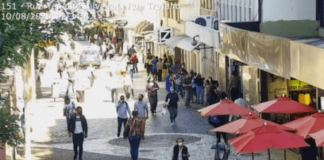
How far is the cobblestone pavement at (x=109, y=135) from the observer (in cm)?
2420

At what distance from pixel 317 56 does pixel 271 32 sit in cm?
967

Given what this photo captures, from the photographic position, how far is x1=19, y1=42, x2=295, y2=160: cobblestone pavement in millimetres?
24200

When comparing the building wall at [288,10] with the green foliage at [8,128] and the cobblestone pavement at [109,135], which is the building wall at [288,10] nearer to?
the cobblestone pavement at [109,135]

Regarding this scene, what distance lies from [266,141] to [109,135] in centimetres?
1224

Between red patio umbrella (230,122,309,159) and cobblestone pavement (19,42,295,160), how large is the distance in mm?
6511

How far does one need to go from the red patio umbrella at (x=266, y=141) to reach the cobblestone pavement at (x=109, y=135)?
651 cm

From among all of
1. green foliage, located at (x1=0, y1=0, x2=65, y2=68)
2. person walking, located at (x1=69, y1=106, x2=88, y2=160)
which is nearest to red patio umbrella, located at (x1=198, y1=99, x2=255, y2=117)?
person walking, located at (x1=69, y1=106, x2=88, y2=160)

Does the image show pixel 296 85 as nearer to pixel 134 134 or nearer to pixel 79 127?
pixel 134 134

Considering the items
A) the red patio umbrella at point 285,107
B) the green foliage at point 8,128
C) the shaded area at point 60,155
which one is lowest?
the shaded area at point 60,155

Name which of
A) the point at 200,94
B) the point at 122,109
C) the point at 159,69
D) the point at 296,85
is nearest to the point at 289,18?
the point at 296,85

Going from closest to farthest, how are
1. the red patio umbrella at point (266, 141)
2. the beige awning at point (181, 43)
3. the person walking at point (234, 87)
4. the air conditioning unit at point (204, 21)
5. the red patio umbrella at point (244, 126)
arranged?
the red patio umbrella at point (266, 141)
the red patio umbrella at point (244, 126)
the person walking at point (234, 87)
the air conditioning unit at point (204, 21)
the beige awning at point (181, 43)

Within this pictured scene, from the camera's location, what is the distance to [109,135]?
28000 mm

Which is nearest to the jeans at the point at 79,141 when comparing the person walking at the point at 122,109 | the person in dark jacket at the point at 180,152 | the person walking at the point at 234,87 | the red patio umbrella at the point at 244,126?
the person walking at the point at 122,109

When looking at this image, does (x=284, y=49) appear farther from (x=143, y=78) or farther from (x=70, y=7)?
(x=143, y=78)
